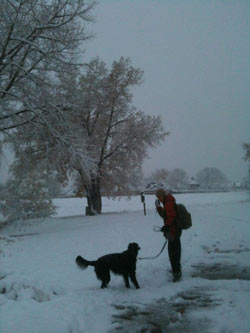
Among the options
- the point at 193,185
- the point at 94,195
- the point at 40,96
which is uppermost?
the point at 40,96

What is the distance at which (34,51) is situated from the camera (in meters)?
11.7

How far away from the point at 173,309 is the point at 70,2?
1179 cm

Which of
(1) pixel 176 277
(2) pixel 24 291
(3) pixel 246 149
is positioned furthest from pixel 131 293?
(3) pixel 246 149

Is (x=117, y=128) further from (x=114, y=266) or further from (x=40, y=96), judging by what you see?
(x=114, y=266)

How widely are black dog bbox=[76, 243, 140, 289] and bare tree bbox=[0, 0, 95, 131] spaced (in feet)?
23.9

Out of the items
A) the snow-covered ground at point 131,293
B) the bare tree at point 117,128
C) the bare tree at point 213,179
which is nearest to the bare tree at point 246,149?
the bare tree at point 117,128

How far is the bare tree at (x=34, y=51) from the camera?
35.3ft

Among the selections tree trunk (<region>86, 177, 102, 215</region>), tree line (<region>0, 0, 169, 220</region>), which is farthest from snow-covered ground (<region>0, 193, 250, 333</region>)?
tree trunk (<region>86, 177, 102, 215</region>)

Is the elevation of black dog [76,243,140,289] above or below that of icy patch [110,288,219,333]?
above

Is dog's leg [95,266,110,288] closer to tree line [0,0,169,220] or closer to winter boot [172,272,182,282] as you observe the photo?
winter boot [172,272,182,282]

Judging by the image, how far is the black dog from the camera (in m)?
5.57

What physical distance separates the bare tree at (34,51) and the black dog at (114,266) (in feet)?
23.9

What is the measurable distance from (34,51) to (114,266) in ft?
32.1

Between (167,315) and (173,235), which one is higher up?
(173,235)
